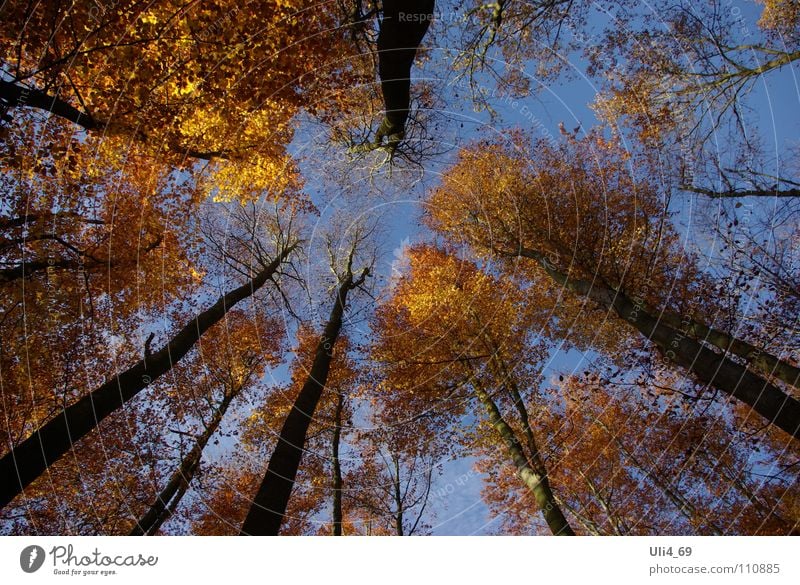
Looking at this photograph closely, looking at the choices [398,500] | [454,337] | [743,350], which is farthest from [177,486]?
[743,350]

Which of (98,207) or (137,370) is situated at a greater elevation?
(98,207)

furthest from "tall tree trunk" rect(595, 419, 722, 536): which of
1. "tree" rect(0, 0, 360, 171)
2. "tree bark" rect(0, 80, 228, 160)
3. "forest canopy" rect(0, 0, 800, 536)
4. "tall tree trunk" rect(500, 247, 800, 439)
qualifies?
"tree bark" rect(0, 80, 228, 160)

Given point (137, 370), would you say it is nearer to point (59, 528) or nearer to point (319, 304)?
point (319, 304)

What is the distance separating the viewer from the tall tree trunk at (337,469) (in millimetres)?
13620

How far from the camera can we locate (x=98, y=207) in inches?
480

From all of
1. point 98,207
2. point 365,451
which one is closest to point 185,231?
point 98,207

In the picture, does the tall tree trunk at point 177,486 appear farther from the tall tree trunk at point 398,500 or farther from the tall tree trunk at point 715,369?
the tall tree trunk at point 715,369

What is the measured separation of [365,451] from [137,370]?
10091mm

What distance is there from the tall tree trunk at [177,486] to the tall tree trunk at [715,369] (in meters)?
14.8

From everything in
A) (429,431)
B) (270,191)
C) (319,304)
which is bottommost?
(429,431)

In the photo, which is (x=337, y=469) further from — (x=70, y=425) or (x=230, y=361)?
(x=70, y=425)
